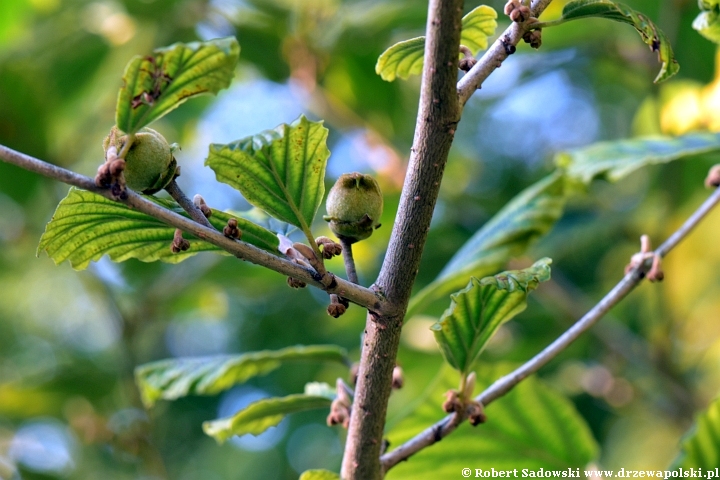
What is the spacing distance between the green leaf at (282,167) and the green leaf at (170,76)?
5 centimetres

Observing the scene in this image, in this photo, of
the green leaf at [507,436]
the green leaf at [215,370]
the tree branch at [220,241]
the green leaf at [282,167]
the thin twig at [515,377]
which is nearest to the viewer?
the tree branch at [220,241]

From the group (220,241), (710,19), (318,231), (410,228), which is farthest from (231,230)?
(318,231)

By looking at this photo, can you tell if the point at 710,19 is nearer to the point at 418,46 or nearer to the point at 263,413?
the point at 418,46

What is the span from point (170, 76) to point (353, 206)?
0.59ft

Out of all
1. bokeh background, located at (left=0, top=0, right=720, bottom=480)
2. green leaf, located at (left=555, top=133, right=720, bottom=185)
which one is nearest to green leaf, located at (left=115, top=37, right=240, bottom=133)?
green leaf, located at (left=555, top=133, right=720, bottom=185)

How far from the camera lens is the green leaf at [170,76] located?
1.66 feet

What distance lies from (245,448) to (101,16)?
1.30m

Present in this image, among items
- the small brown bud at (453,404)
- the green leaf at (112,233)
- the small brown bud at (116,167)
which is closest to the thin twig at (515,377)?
the small brown bud at (453,404)

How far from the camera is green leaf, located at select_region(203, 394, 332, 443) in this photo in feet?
2.51

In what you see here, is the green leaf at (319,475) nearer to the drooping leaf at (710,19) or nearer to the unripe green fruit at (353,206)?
the unripe green fruit at (353,206)

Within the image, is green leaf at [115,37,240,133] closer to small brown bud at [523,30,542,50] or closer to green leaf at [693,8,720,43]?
small brown bud at [523,30,542,50]

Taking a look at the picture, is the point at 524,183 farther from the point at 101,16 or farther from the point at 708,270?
the point at 101,16

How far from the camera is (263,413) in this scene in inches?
31.2

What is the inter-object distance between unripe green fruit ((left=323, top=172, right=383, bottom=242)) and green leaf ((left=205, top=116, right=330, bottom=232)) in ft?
0.06
